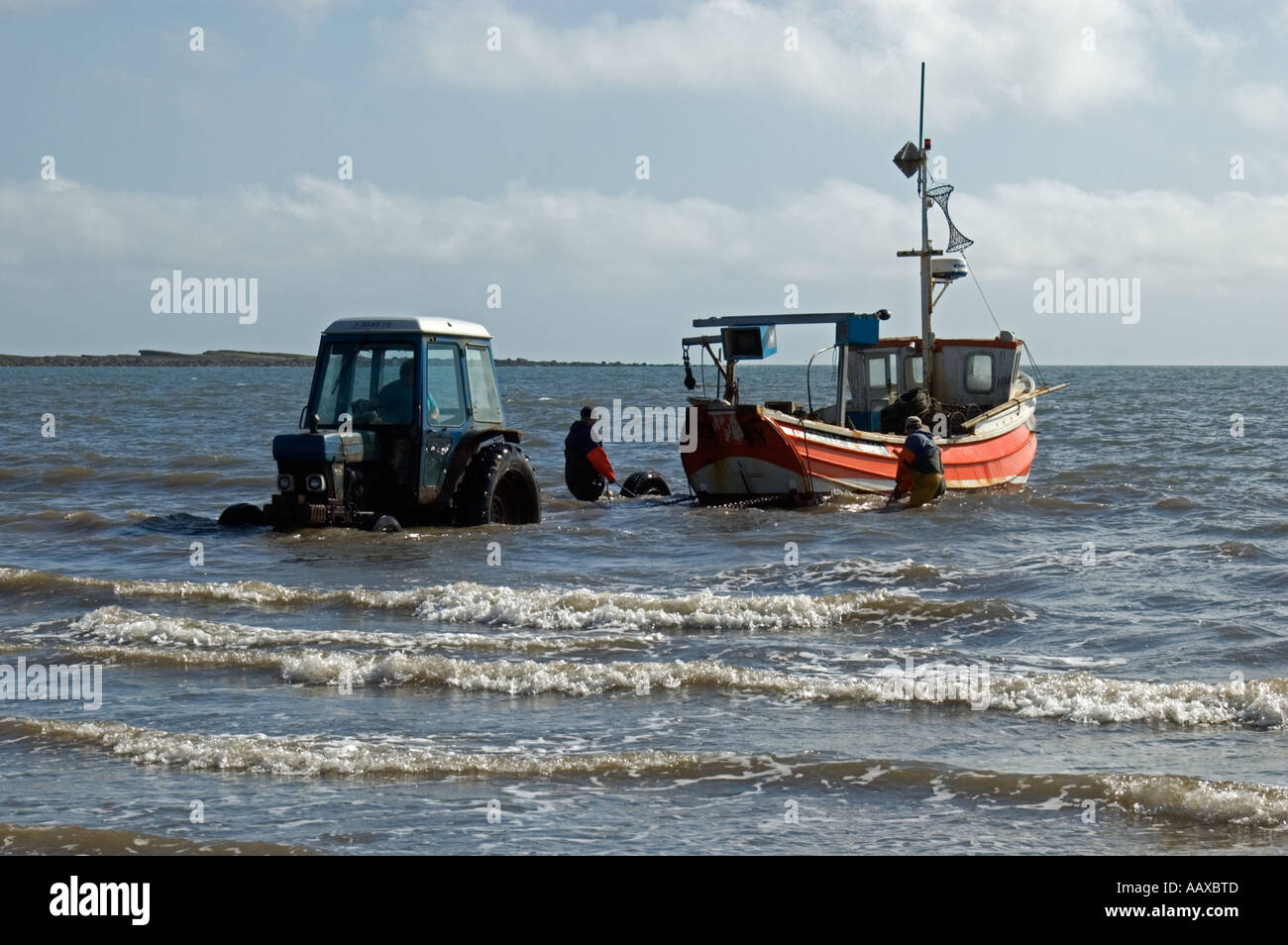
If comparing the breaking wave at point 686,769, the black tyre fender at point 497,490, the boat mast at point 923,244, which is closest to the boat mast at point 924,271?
the boat mast at point 923,244

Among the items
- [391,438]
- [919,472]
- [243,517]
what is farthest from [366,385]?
[919,472]

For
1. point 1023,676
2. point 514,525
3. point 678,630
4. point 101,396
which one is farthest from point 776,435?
point 101,396

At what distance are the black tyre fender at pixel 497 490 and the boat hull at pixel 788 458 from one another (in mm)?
3682

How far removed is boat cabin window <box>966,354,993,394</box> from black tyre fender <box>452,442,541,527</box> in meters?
9.15

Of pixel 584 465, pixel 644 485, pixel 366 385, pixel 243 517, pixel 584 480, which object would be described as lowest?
pixel 243 517

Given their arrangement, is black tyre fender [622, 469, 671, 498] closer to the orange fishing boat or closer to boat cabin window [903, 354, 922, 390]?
the orange fishing boat

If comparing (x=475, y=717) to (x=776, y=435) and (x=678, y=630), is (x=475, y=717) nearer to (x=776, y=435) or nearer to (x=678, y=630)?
(x=678, y=630)

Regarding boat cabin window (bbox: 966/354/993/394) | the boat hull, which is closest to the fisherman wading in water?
the boat hull

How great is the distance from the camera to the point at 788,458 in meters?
17.7

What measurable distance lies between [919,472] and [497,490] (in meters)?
5.56

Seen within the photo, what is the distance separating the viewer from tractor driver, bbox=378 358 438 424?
13.6 meters

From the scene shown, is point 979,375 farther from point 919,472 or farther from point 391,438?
point 391,438
